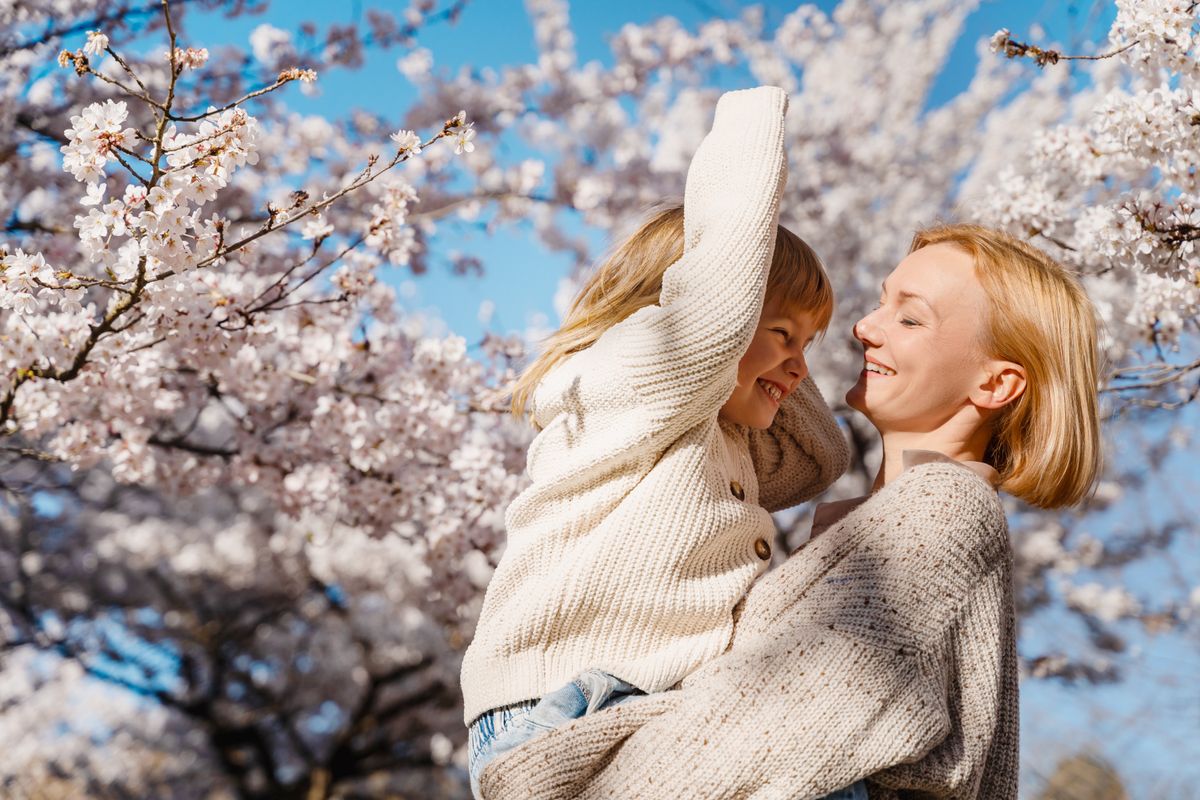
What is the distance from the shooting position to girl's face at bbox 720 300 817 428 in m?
1.59

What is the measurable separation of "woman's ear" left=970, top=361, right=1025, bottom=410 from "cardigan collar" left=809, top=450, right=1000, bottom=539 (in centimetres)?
10

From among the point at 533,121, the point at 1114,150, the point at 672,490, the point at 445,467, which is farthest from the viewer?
the point at 533,121

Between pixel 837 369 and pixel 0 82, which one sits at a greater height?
pixel 0 82

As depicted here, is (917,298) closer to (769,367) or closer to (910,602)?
(769,367)

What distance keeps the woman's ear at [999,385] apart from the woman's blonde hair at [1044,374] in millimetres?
13

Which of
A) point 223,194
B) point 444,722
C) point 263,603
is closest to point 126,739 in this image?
point 263,603

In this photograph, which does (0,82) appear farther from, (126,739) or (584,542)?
(126,739)

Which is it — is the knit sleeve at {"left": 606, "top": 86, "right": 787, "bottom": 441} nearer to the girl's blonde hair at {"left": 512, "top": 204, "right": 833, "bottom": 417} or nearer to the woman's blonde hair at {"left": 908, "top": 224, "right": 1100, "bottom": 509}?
the girl's blonde hair at {"left": 512, "top": 204, "right": 833, "bottom": 417}


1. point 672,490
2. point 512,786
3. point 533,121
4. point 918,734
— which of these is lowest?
point 918,734

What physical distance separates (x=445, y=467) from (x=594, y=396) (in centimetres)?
211

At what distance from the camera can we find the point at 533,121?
769 cm

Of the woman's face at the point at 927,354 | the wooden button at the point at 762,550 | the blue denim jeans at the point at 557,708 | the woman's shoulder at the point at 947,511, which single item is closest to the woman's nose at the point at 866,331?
the woman's face at the point at 927,354

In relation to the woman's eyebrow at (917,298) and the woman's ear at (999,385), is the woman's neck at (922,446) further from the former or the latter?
the woman's eyebrow at (917,298)

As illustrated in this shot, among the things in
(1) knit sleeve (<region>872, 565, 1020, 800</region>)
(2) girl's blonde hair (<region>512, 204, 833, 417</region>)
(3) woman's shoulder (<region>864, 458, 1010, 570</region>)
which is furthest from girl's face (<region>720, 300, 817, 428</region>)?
(1) knit sleeve (<region>872, 565, 1020, 800</region>)
